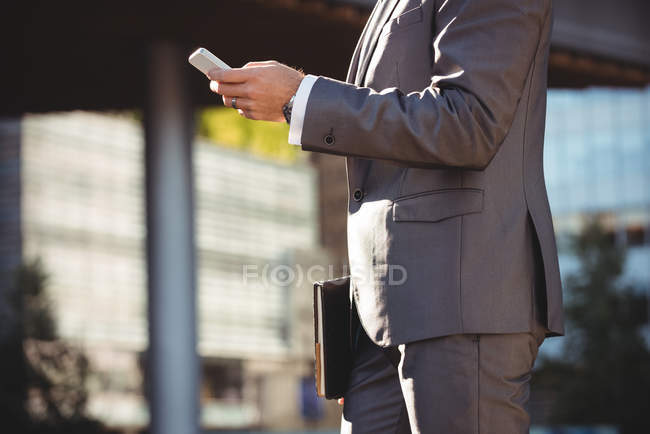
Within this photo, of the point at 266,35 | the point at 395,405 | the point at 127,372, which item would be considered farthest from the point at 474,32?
the point at 127,372

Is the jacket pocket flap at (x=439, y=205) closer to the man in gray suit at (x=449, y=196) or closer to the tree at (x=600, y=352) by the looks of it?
the man in gray suit at (x=449, y=196)

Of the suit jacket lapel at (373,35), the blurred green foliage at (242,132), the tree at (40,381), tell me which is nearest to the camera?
the suit jacket lapel at (373,35)

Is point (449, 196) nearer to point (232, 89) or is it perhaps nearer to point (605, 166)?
point (232, 89)

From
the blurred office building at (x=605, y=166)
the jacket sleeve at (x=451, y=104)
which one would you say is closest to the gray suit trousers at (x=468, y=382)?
the jacket sleeve at (x=451, y=104)

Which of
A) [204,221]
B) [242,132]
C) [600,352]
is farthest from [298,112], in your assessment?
[204,221]

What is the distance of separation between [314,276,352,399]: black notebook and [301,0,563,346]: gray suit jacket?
22 cm

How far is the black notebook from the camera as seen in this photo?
236 cm

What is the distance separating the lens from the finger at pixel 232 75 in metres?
2.02

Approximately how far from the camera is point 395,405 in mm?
2223

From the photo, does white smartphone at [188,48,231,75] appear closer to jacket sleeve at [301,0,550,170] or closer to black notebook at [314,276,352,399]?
jacket sleeve at [301,0,550,170]

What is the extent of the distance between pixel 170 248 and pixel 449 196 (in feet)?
34.6

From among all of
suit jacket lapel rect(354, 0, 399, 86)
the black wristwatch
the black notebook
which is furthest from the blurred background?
the black wristwatch

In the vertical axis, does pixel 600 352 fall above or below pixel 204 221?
below

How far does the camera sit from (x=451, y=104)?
200 cm
